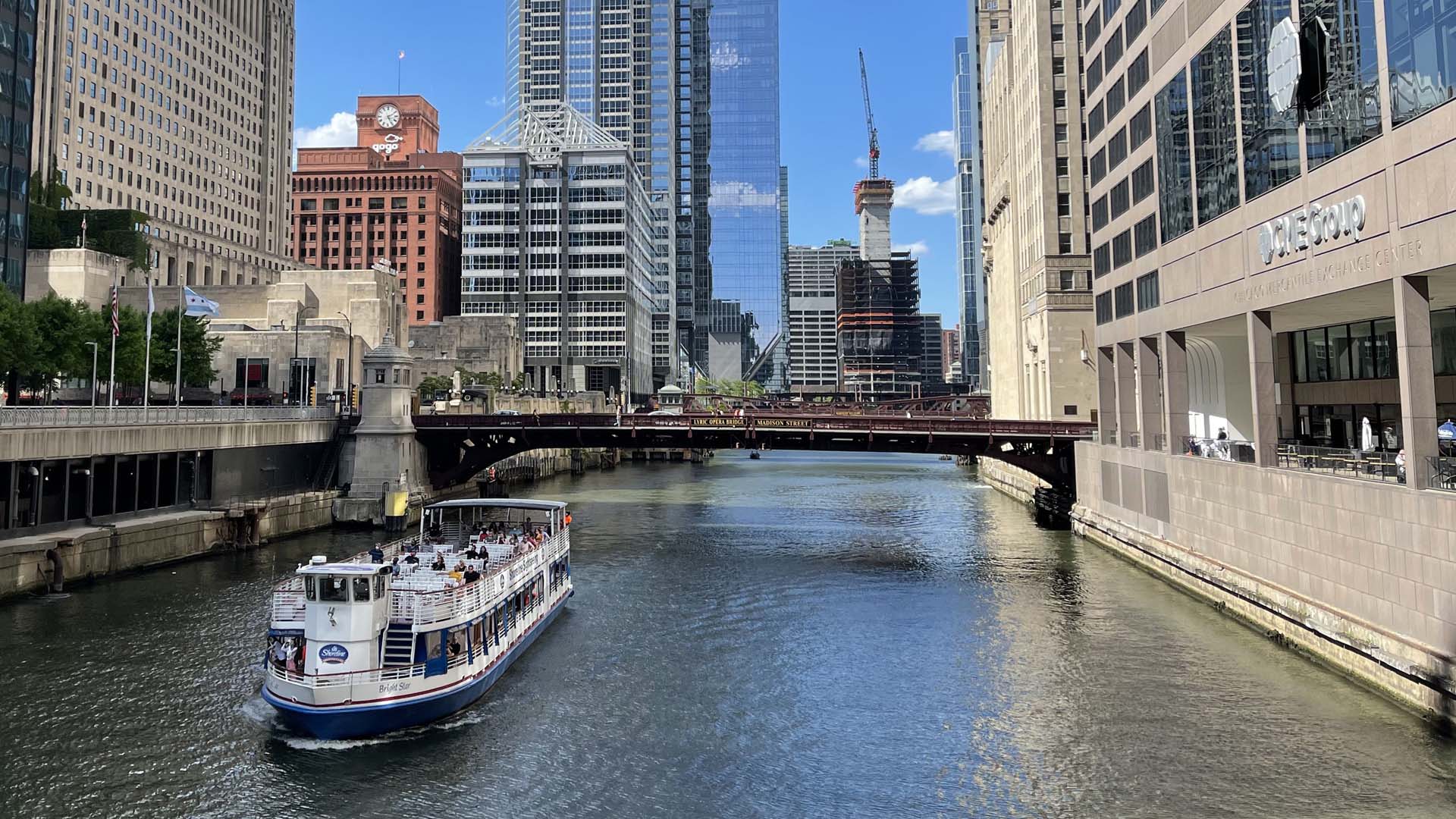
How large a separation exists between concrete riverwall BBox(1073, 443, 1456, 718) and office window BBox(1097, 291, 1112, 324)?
16449 mm

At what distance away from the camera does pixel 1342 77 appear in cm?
3228

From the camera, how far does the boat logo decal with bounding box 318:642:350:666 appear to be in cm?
2777

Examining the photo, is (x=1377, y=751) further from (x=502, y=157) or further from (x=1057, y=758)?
(x=502, y=157)

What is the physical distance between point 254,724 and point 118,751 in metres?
3.63

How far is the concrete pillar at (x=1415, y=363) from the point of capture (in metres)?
28.1

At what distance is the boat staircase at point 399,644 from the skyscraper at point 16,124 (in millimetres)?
74393

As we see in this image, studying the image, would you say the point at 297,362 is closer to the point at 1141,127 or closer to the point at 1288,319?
the point at 1141,127

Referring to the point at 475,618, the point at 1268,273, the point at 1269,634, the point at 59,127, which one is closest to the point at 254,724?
the point at 475,618

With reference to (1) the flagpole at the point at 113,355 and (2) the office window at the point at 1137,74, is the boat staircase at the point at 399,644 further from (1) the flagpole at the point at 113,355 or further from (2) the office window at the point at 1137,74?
(2) the office window at the point at 1137,74

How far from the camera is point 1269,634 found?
3619 centimetres

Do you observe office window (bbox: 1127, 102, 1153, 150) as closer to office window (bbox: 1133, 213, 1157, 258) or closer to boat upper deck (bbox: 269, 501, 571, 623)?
office window (bbox: 1133, 213, 1157, 258)

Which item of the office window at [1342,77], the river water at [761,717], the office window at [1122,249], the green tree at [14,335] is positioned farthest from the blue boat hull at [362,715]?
the green tree at [14,335]

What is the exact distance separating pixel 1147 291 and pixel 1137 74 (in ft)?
48.7

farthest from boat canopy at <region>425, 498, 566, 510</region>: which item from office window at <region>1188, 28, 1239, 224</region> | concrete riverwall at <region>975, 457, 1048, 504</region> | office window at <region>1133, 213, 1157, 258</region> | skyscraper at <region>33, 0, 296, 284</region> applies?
skyscraper at <region>33, 0, 296, 284</region>
